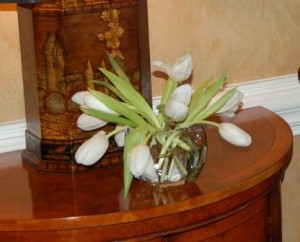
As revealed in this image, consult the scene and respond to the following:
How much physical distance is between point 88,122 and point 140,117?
0.10 meters

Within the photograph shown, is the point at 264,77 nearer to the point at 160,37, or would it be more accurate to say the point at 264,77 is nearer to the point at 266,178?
the point at 160,37

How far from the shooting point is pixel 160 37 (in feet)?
5.85

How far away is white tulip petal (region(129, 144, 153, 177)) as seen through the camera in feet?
4.26

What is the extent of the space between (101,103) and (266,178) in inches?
12.9

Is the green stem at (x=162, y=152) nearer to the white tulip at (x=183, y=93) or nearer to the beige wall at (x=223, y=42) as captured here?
the white tulip at (x=183, y=93)

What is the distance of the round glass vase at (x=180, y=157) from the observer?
136 cm

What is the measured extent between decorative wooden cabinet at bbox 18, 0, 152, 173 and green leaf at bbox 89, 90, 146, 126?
11 centimetres

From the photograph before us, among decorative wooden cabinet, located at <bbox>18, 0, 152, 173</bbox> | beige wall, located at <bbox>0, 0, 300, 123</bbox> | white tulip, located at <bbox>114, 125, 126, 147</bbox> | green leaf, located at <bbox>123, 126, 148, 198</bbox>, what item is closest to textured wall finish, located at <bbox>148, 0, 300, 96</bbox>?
beige wall, located at <bbox>0, 0, 300, 123</bbox>

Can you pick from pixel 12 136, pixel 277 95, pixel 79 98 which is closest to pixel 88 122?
pixel 79 98

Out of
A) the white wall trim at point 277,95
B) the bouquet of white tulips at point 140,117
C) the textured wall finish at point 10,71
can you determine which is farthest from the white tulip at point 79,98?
the white wall trim at point 277,95

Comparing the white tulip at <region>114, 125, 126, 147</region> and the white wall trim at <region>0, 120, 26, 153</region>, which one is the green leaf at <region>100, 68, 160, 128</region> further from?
the white wall trim at <region>0, 120, 26, 153</region>

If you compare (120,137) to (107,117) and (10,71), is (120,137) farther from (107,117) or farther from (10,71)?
(10,71)

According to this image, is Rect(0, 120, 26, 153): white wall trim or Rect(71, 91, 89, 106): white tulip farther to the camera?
Rect(0, 120, 26, 153): white wall trim

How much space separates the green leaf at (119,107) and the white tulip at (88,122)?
0.21 feet
